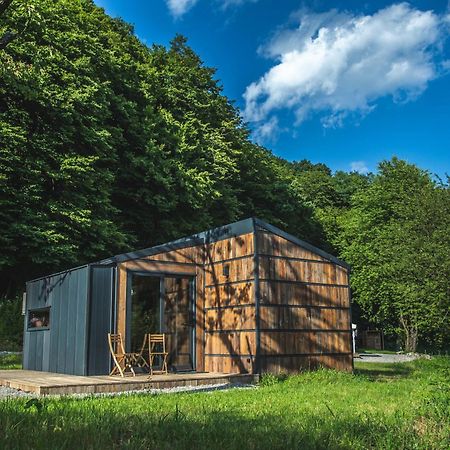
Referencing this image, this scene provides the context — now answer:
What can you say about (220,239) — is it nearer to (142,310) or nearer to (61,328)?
(142,310)

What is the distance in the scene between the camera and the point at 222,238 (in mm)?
12117

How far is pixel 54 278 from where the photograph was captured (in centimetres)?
1284

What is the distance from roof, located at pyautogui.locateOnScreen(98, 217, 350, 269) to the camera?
11297 millimetres

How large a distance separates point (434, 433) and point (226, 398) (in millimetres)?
3407

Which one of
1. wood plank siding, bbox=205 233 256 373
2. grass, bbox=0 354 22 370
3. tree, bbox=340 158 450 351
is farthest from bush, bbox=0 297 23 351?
tree, bbox=340 158 450 351

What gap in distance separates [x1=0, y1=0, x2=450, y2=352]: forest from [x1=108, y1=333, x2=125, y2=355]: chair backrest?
19.9 feet

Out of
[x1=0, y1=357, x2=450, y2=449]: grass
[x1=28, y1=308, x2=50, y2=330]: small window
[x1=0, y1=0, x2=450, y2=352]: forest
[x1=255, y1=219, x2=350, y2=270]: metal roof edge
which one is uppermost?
[x1=0, y1=0, x2=450, y2=352]: forest

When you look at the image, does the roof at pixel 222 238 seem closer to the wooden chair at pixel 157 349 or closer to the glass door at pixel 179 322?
the glass door at pixel 179 322

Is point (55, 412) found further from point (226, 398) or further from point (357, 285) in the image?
point (357, 285)

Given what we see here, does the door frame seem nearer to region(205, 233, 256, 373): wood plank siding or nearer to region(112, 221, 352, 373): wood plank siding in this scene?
region(112, 221, 352, 373): wood plank siding

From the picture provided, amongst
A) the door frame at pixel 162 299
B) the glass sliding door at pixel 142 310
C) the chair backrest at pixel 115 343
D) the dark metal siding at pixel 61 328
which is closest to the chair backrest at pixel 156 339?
the glass sliding door at pixel 142 310

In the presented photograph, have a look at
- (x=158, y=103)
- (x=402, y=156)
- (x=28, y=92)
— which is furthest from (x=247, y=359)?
(x=402, y=156)

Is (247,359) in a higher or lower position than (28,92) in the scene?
lower

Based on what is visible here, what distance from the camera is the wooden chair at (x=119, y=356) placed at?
1050cm
